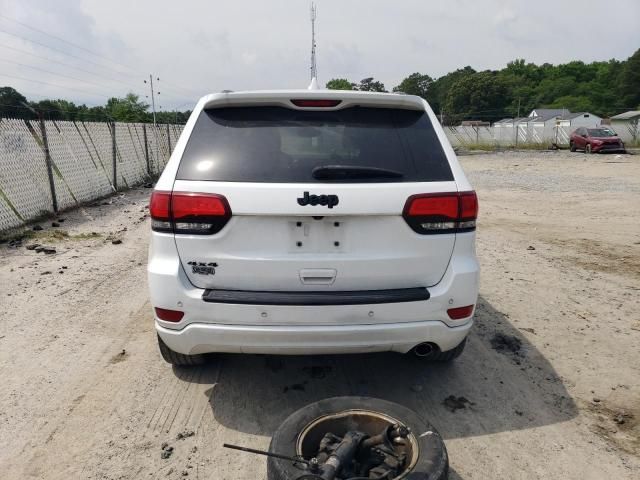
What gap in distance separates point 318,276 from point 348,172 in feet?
1.99

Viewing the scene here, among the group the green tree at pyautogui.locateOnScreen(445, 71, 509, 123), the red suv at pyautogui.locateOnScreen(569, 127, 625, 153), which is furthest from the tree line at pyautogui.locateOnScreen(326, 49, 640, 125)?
the red suv at pyautogui.locateOnScreen(569, 127, 625, 153)

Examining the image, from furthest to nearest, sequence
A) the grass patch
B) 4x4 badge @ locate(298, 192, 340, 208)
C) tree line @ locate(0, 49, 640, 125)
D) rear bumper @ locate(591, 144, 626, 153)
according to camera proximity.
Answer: tree line @ locate(0, 49, 640, 125) < rear bumper @ locate(591, 144, 626, 153) < the grass patch < 4x4 badge @ locate(298, 192, 340, 208)

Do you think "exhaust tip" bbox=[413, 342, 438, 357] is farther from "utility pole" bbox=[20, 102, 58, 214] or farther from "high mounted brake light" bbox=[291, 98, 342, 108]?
"utility pole" bbox=[20, 102, 58, 214]

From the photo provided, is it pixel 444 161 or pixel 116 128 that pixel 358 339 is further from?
pixel 116 128

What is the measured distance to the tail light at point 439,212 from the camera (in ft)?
8.76

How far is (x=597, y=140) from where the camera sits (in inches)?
1153

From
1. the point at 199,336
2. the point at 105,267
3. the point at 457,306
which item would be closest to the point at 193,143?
the point at 199,336

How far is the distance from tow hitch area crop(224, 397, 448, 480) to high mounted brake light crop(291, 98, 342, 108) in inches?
66.7

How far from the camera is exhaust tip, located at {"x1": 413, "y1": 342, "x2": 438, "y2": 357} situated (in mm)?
2914

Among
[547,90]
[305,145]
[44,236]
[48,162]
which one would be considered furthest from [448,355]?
[547,90]

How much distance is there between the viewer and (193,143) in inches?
112

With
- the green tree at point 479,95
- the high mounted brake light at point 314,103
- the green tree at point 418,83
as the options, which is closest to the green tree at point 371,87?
the high mounted brake light at point 314,103

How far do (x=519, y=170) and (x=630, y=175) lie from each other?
427cm

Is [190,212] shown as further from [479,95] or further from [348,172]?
[479,95]
